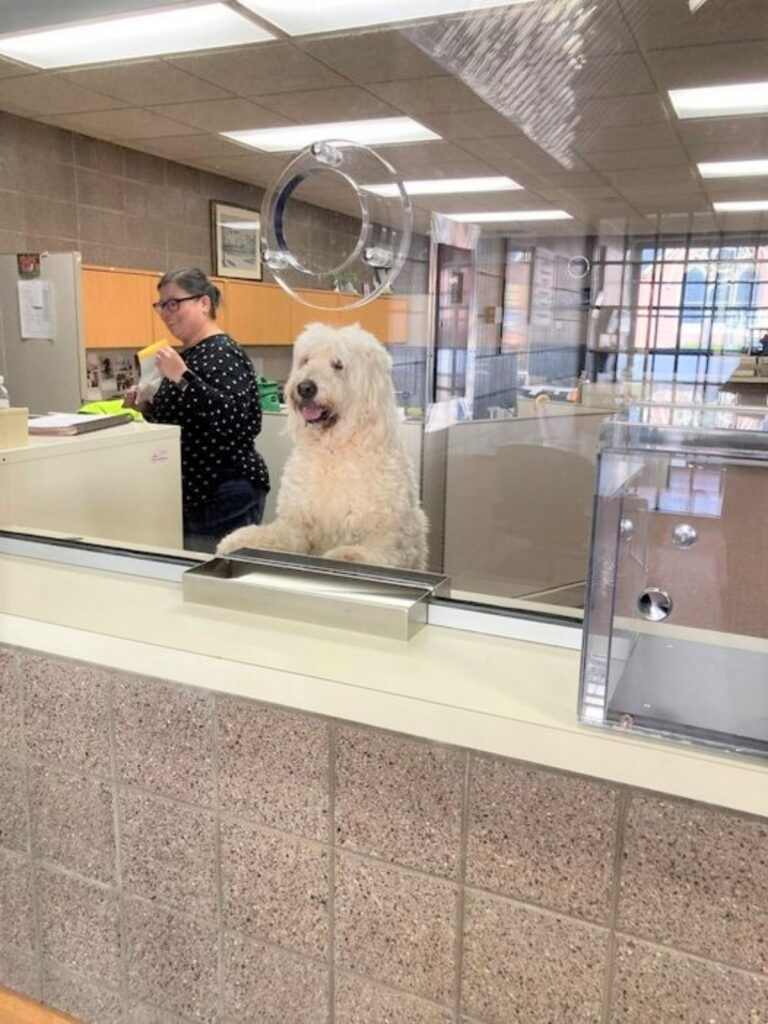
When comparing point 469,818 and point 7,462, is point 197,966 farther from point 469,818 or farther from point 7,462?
point 7,462

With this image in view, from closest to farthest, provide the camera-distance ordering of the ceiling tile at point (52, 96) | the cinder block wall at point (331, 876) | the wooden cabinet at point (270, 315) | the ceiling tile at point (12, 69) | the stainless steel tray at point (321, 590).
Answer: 1. the cinder block wall at point (331, 876)
2. the stainless steel tray at point (321, 590)
3. the wooden cabinet at point (270, 315)
4. the ceiling tile at point (12, 69)
5. the ceiling tile at point (52, 96)

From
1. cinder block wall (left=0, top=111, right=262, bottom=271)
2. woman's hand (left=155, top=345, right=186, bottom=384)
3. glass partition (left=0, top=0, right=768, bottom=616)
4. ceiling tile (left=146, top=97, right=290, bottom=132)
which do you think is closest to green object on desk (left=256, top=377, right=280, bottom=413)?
glass partition (left=0, top=0, right=768, bottom=616)

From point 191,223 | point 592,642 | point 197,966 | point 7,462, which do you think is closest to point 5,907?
point 197,966

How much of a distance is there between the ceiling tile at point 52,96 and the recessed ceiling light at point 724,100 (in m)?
1.40

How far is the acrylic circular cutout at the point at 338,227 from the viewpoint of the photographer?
4.52 feet

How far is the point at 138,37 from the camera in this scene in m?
1.82

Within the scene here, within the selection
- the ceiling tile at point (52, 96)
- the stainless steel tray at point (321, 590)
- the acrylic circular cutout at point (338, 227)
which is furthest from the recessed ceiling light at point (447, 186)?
the ceiling tile at point (52, 96)

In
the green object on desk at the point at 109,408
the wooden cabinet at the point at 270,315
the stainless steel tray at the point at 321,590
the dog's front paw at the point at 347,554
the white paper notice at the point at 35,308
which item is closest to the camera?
the stainless steel tray at the point at 321,590

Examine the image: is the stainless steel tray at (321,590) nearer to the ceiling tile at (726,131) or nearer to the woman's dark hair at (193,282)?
the woman's dark hair at (193,282)

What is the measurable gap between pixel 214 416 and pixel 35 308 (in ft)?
5.68

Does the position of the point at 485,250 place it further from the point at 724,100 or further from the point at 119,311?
the point at 119,311

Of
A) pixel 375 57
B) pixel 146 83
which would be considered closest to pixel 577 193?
pixel 375 57

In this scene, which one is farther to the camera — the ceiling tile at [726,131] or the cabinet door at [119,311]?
the cabinet door at [119,311]

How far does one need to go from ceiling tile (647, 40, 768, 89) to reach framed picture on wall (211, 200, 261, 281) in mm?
947
